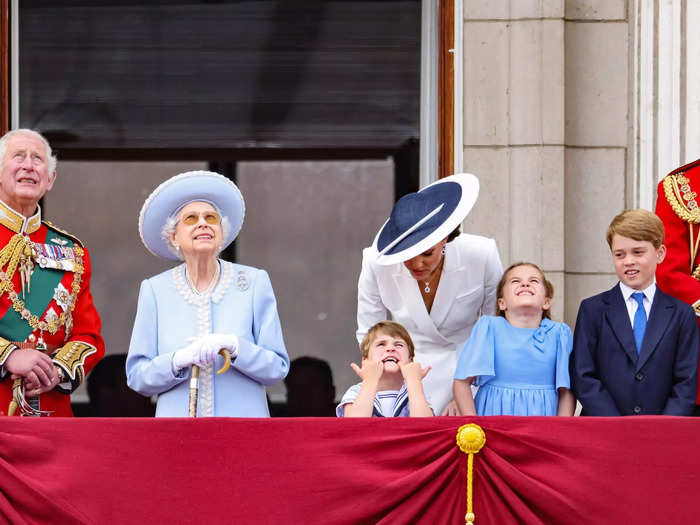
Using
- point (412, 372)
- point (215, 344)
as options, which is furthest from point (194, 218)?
point (412, 372)

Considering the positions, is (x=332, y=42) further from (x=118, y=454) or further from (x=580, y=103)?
(x=118, y=454)

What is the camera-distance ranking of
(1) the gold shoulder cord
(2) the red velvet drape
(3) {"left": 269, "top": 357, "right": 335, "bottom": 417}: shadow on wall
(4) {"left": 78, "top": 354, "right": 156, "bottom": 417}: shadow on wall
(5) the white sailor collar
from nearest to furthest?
(2) the red velvet drape
(5) the white sailor collar
(1) the gold shoulder cord
(4) {"left": 78, "top": 354, "right": 156, "bottom": 417}: shadow on wall
(3) {"left": 269, "top": 357, "right": 335, "bottom": 417}: shadow on wall

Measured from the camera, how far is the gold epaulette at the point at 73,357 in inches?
177

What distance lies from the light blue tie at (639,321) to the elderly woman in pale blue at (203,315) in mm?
1229

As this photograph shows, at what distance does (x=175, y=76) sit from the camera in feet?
24.0

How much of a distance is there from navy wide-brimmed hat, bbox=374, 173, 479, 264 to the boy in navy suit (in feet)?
1.84

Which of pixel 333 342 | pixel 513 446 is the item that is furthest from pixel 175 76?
pixel 513 446

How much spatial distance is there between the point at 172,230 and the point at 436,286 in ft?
3.56

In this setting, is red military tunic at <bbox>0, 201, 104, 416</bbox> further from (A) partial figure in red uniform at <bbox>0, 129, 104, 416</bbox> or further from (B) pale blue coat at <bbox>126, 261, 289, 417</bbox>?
(B) pale blue coat at <bbox>126, 261, 289, 417</bbox>

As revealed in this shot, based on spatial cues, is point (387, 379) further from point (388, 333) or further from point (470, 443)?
point (470, 443)

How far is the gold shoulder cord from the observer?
489 centimetres

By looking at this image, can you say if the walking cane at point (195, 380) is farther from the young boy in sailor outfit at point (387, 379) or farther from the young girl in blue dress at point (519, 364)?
the young girl in blue dress at point (519, 364)

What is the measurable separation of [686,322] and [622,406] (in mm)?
374

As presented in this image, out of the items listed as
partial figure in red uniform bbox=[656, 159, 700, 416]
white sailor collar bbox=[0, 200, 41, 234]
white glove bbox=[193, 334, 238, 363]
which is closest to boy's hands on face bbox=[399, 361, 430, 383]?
white glove bbox=[193, 334, 238, 363]
